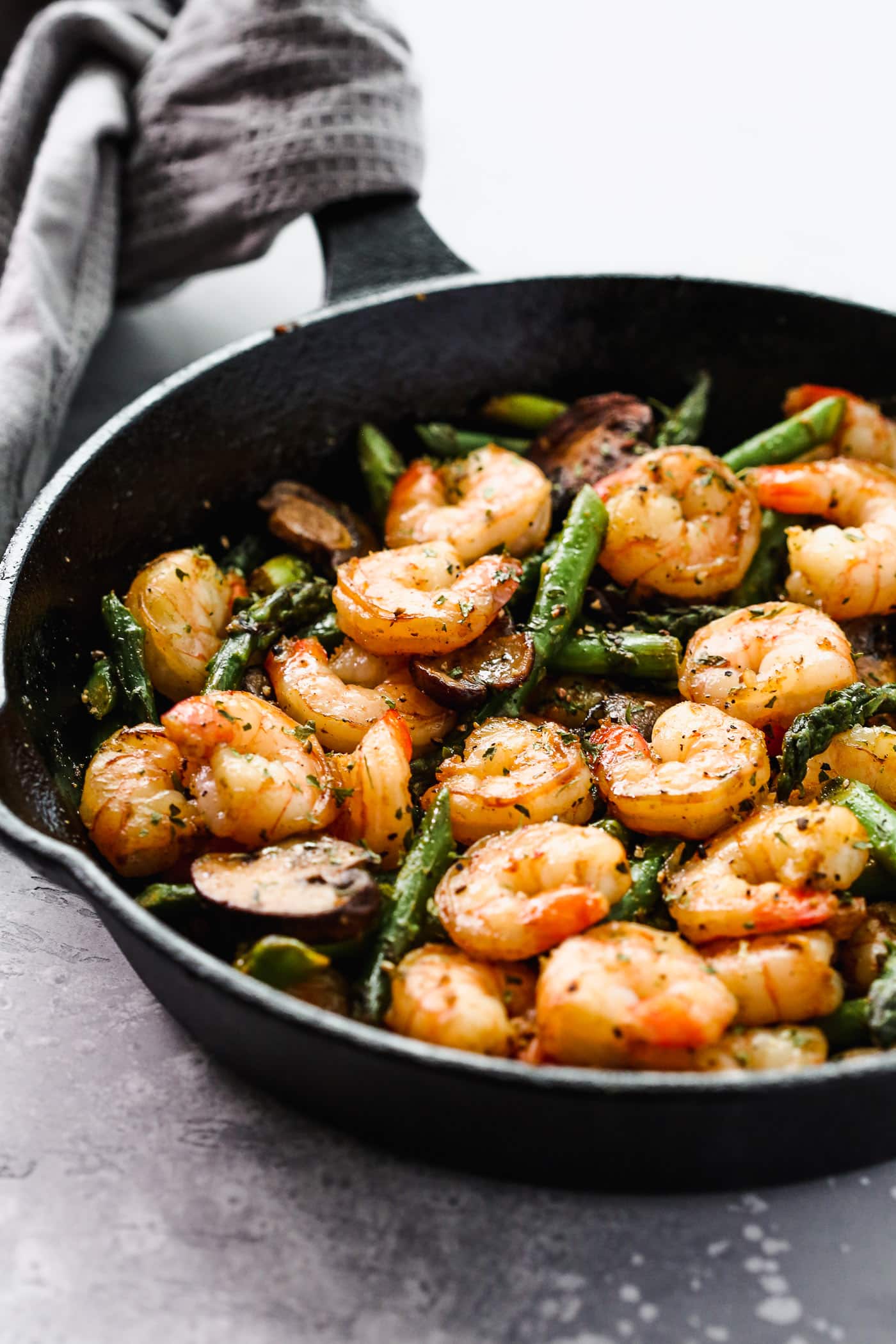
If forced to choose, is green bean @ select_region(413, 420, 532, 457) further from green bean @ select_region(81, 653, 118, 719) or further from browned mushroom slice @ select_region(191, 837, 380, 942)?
browned mushroom slice @ select_region(191, 837, 380, 942)

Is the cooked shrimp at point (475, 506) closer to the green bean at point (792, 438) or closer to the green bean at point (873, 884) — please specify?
the green bean at point (792, 438)

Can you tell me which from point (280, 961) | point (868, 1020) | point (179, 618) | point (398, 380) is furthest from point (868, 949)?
point (398, 380)

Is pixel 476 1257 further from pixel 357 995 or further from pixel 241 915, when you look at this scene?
pixel 241 915

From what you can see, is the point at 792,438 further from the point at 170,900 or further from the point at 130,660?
the point at 170,900

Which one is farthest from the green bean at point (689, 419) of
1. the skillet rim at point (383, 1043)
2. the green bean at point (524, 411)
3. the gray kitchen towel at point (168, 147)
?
the skillet rim at point (383, 1043)

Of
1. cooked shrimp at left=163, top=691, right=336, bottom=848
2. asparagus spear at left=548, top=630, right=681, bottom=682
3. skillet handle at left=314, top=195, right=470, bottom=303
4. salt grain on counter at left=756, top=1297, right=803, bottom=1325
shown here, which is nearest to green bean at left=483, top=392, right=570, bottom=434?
skillet handle at left=314, top=195, right=470, bottom=303

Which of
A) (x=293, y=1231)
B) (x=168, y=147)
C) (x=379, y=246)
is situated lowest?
(x=293, y=1231)

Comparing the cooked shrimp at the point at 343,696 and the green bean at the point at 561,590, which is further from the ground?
the green bean at the point at 561,590
